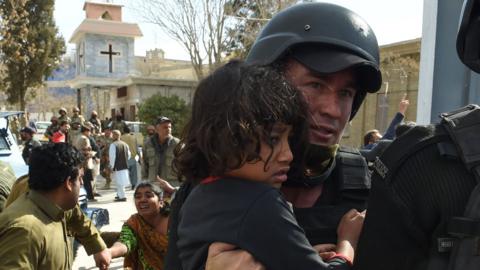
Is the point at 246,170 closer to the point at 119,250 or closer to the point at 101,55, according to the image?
the point at 119,250

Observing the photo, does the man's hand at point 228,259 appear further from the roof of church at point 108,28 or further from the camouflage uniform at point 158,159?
the roof of church at point 108,28

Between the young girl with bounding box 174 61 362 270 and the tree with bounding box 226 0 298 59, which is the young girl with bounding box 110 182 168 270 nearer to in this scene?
the young girl with bounding box 174 61 362 270

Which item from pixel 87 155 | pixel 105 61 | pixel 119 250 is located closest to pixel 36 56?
pixel 105 61

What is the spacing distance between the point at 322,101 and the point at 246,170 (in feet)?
1.15

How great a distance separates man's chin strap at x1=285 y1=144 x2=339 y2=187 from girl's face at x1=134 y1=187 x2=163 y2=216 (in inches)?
88.2

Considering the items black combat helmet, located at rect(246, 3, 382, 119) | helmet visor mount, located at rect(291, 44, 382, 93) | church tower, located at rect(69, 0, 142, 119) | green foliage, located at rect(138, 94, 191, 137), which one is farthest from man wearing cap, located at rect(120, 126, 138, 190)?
church tower, located at rect(69, 0, 142, 119)

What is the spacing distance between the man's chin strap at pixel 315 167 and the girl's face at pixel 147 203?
2.24 m

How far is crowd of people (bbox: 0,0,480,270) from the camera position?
84cm

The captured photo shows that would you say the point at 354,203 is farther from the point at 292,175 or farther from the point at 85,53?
the point at 85,53

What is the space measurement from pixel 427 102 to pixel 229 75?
7.32 feet

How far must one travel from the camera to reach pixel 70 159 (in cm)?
272

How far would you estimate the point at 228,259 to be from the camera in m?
1.01

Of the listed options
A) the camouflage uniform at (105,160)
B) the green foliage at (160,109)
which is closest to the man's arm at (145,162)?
the camouflage uniform at (105,160)

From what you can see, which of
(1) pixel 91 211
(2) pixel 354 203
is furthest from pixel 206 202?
(1) pixel 91 211
